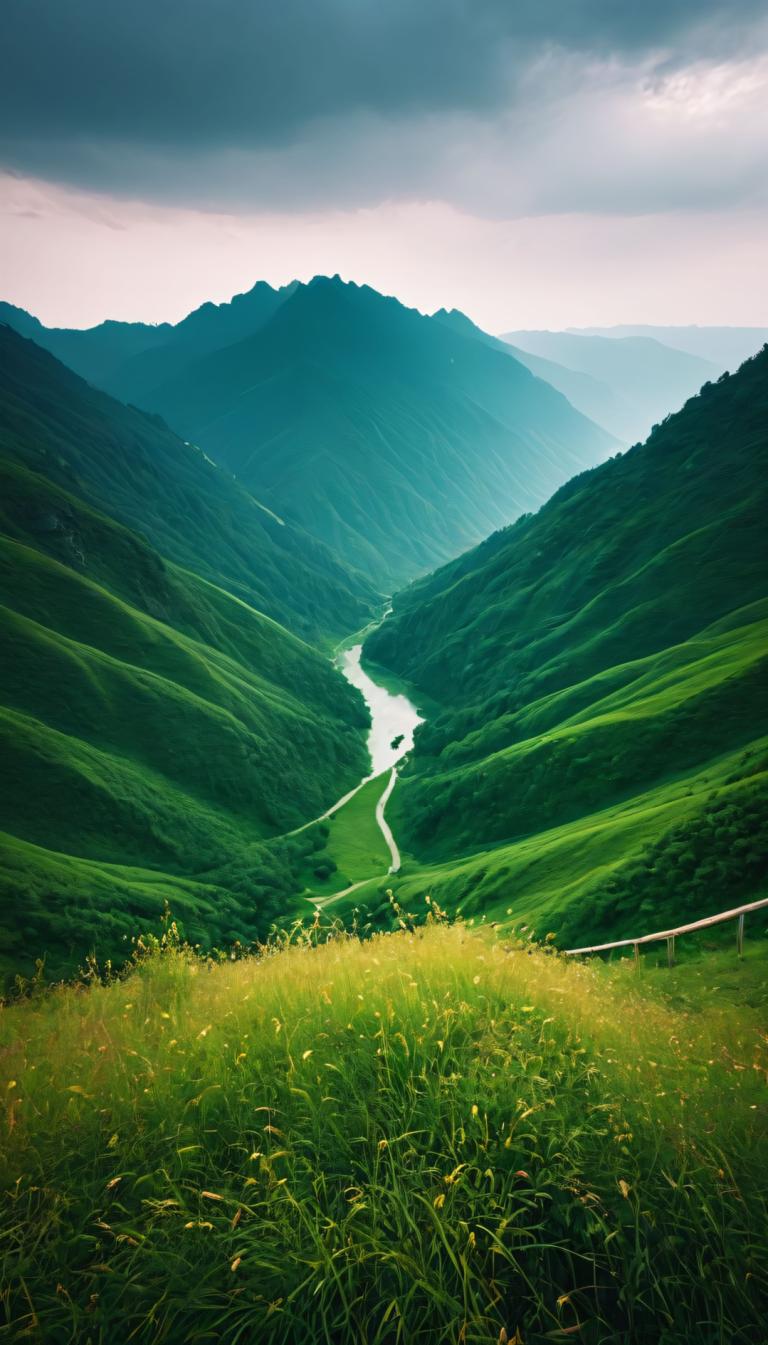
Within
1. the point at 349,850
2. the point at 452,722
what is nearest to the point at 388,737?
the point at 452,722

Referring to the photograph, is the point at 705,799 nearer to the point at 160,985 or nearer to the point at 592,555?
the point at 160,985

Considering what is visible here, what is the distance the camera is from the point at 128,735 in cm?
10238

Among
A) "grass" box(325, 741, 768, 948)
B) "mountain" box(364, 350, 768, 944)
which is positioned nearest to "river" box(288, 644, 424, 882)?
"mountain" box(364, 350, 768, 944)

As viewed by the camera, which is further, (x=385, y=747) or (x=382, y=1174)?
(x=385, y=747)

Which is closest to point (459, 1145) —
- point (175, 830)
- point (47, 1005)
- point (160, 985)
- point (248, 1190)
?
point (248, 1190)

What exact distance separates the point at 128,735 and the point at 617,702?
76.8m

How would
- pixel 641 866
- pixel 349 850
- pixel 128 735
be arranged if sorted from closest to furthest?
pixel 641 866, pixel 128 735, pixel 349 850

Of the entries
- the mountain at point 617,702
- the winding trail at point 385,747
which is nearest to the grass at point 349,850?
the winding trail at point 385,747

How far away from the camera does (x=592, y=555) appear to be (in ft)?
491

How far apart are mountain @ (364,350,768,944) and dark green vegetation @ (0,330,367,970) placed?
2459cm

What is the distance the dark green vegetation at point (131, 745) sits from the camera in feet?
231

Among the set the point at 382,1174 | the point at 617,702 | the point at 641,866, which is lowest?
the point at 641,866

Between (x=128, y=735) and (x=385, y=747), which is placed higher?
(x=128, y=735)

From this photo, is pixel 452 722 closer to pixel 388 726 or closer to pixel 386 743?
pixel 386 743
